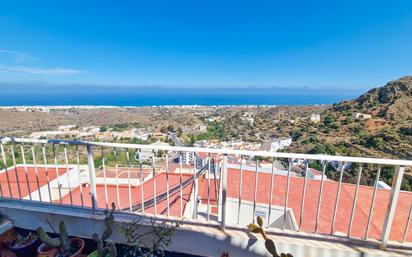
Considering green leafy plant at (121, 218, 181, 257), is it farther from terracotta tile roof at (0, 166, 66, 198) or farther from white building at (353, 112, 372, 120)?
white building at (353, 112, 372, 120)

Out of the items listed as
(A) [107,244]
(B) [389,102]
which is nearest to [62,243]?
(A) [107,244]

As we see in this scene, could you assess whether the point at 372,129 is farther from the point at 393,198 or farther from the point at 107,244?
the point at 107,244

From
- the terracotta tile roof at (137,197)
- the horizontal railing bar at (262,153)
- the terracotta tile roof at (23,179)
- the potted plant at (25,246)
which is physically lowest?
the terracotta tile roof at (23,179)

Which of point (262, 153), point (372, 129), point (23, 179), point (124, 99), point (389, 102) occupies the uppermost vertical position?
point (262, 153)

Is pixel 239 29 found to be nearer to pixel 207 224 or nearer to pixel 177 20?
pixel 177 20

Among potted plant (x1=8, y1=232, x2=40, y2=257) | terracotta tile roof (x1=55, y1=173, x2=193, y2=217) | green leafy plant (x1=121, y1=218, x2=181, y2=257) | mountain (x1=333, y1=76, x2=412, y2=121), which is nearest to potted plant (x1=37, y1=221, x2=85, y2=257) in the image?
potted plant (x1=8, y1=232, x2=40, y2=257)

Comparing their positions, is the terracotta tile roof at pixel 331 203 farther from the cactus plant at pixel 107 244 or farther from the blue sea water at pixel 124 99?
the blue sea water at pixel 124 99

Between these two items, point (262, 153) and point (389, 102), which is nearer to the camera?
point (262, 153)

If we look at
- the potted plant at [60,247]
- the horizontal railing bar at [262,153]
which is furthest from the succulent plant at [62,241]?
the horizontal railing bar at [262,153]
